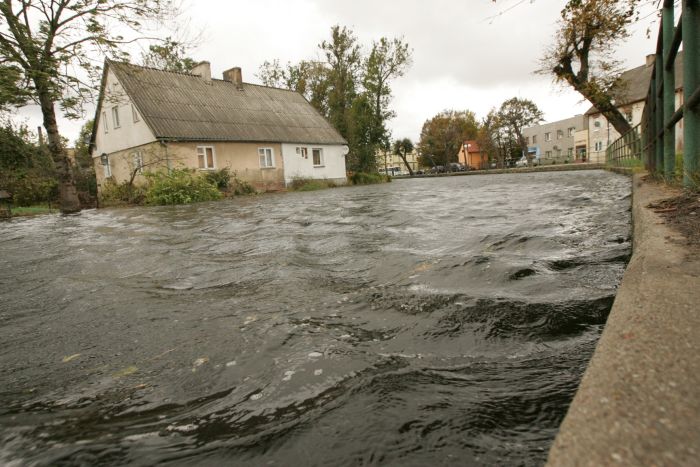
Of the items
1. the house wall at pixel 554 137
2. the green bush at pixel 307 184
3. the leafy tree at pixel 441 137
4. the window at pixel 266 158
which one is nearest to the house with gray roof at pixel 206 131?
the window at pixel 266 158

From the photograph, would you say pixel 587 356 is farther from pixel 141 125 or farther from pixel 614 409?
pixel 141 125

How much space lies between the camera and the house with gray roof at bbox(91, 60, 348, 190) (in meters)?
20.0

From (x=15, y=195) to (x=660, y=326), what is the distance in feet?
77.0

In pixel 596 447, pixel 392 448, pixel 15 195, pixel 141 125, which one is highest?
pixel 141 125

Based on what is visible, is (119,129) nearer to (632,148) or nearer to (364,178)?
(364,178)

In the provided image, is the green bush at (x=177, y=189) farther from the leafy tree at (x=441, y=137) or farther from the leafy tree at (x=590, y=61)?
the leafy tree at (x=441, y=137)

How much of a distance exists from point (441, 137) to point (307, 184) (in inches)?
1611

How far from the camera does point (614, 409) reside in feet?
2.65

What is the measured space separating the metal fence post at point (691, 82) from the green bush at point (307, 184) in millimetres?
20789

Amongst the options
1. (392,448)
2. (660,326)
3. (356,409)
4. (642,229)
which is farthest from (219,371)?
(642,229)

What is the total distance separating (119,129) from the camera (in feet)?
72.7

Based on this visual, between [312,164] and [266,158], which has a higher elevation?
[266,158]

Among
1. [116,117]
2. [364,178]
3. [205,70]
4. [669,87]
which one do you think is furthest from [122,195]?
[669,87]

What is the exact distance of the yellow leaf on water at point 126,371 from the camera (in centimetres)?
184
